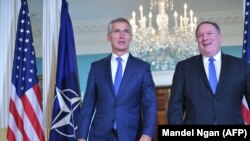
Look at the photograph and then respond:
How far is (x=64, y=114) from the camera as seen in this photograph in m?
4.45

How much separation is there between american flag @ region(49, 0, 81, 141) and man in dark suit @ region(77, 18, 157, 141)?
1422mm

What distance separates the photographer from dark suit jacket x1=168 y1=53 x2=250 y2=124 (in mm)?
2725

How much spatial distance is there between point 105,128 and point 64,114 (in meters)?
1.62

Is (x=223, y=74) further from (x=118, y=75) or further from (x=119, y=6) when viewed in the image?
(x=119, y=6)

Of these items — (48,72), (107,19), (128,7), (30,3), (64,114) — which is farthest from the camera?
(107,19)

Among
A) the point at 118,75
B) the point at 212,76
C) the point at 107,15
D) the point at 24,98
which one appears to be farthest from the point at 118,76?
the point at 107,15

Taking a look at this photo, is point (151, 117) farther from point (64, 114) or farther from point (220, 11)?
point (220, 11)

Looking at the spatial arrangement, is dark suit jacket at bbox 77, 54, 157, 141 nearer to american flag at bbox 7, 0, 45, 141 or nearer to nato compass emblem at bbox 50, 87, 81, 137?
nato compass emblem at bbox 50, 87, 81, 137

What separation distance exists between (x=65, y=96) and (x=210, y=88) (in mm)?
2136

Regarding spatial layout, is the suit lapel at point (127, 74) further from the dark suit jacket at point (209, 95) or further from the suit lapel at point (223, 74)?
the suit lapel at point (223, 74)

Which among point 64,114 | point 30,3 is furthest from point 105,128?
point 30,3

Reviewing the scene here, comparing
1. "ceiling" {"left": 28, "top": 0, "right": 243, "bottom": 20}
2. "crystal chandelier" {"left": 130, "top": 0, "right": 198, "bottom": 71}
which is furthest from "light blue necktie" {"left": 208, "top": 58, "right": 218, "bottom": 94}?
"ceiling" {"left": 28, "top": 0, "right": 243, "bottom": 20}

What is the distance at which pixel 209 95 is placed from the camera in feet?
9.00

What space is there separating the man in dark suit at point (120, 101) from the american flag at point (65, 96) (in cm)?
142
